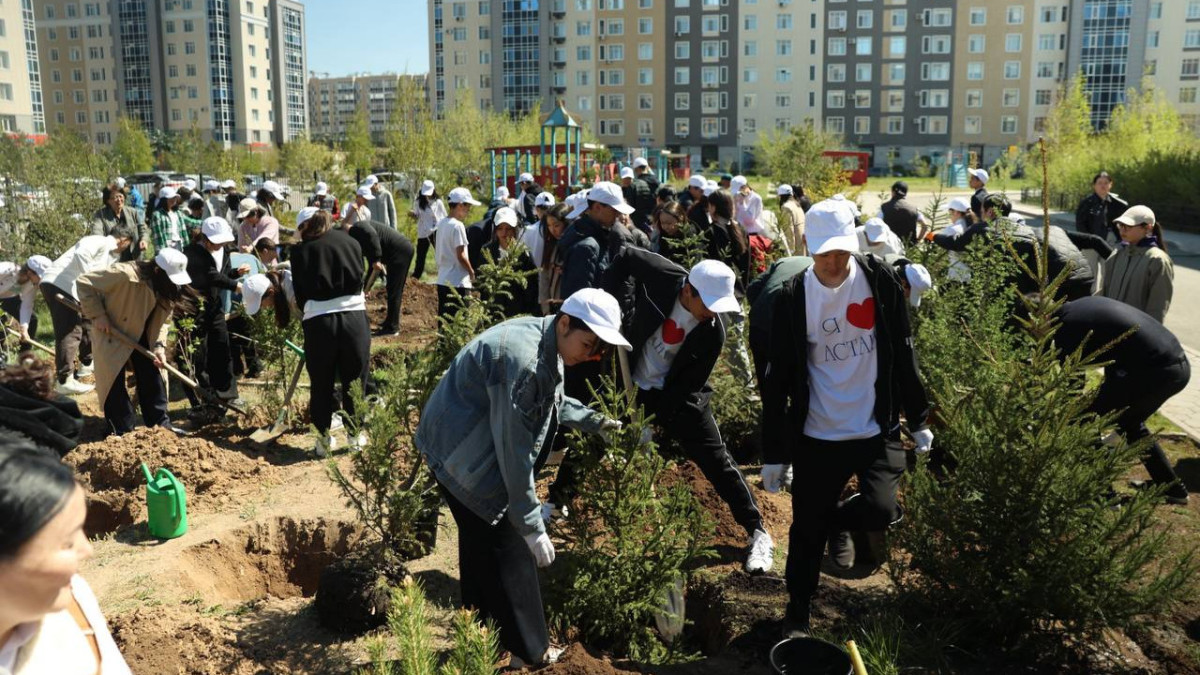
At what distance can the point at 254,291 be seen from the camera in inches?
284

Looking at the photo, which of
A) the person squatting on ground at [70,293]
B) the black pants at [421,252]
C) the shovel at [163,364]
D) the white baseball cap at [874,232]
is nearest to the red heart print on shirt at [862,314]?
the white baseball cap at [874,232]

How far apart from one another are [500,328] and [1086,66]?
92280 mm

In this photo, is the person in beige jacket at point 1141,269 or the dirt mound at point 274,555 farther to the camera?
the person in beige jacket at point 1141,269

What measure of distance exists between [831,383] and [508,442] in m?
1.49

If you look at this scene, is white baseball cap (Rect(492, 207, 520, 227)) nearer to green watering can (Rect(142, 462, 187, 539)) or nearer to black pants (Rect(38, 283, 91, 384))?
green watering can (Rect(142, 462, 187, 539))

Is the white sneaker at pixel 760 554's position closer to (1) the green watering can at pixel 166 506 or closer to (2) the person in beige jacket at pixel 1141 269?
(1) the green watering can at pixel 166 506

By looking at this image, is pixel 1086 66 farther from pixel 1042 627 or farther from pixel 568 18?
pixel 1042 627

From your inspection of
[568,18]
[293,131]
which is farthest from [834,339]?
[293,131]

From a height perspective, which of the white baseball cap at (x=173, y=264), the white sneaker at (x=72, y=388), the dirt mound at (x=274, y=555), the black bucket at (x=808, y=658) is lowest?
the dirt mound at (x=274, y=555)

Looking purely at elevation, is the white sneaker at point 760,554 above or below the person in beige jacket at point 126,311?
below

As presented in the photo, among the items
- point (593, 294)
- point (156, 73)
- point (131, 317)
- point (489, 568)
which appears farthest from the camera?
point (156, 73)

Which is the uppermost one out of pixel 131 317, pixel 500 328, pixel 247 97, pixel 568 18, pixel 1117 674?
pixel 568 18

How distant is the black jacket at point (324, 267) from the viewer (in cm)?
655

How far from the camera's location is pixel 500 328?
355cm
